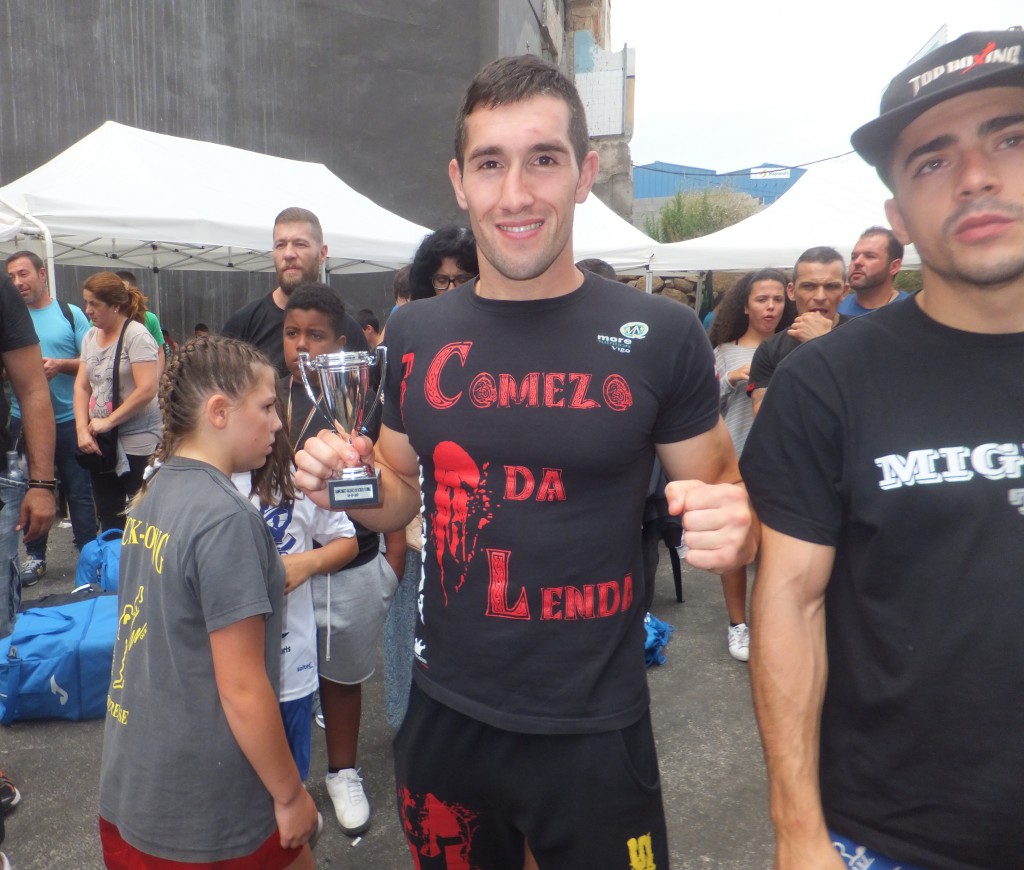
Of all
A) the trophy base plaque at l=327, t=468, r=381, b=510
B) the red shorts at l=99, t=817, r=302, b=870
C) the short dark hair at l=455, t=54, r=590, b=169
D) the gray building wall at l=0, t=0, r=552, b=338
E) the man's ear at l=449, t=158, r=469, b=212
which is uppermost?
the gray building wall at l=0, t=0, r=552, b=338

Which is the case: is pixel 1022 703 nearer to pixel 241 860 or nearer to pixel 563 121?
pixel 563 121

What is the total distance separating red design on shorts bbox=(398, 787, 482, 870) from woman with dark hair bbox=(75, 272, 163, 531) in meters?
4.31

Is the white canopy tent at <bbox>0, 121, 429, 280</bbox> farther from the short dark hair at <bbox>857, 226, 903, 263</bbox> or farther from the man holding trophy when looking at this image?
the man holding trophy

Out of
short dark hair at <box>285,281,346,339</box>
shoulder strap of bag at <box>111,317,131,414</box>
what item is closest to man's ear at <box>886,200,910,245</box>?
short dark hair at <box>285,281,346,339</box>

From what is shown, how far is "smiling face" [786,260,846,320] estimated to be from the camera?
4.21 meters

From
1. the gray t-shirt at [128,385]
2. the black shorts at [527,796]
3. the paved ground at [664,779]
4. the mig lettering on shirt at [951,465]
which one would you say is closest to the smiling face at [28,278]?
the gray t-shirt at [128,385]

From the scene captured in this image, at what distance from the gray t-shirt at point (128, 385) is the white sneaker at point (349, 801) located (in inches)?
128

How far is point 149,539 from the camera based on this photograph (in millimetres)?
1733

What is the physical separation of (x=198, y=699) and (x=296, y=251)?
284 cm

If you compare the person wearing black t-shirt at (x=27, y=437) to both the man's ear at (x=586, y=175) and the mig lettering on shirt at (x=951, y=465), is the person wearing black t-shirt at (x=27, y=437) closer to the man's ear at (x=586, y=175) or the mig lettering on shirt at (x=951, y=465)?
the man's ear at (x=586, y=175)

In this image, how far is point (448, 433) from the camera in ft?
5.28

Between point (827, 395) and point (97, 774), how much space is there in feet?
10.5

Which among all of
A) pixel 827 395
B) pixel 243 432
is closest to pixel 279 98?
pixel 243 432

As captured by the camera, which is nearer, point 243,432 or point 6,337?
point 243,432
